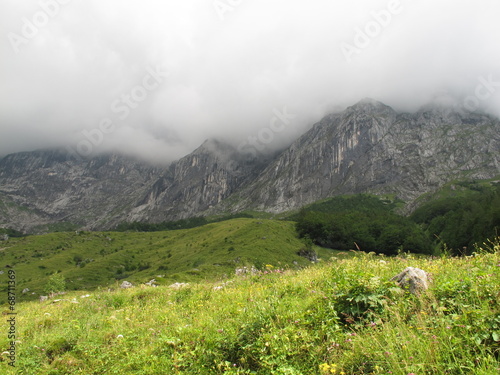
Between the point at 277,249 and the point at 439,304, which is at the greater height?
the point at 439,304

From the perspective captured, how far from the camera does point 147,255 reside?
451 ft

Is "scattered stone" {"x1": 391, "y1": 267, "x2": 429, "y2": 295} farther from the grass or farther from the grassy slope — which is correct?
the grassy slope

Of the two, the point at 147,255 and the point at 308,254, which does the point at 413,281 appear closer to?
the point at 308,254

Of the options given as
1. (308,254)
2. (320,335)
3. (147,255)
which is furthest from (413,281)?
(147,255)

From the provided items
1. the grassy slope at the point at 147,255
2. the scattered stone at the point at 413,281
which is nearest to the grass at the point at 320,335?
the scattered stone at the point at 413,281

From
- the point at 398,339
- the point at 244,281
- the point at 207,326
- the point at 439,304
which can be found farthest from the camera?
A: the point at 244,281

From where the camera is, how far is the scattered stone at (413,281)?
6.62 meters

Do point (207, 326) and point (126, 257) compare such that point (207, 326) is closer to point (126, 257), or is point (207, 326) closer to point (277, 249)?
point (277, 249)

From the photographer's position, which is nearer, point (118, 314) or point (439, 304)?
point (439, 304)

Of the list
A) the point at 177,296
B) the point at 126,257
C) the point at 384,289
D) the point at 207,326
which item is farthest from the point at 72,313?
the point at 126,257

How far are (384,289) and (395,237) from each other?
140m

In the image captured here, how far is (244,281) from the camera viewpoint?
13.9 m

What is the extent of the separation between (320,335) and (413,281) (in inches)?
108

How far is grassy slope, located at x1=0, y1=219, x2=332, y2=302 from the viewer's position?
262 ft
